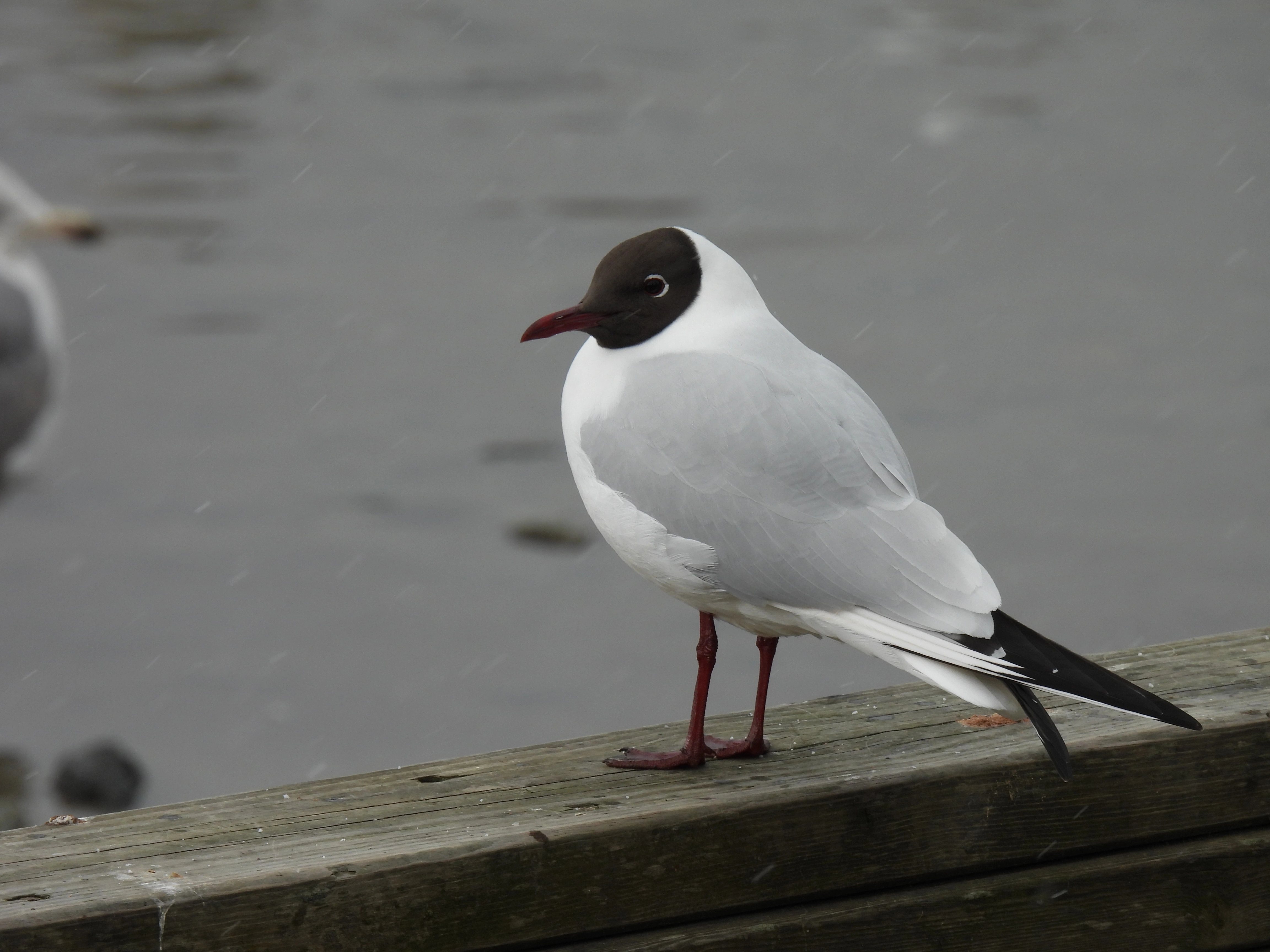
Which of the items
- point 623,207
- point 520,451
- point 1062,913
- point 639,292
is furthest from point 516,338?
point 1062,913

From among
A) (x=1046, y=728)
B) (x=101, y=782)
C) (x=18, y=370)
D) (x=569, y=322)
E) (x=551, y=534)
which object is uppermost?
(x=569, y=322)

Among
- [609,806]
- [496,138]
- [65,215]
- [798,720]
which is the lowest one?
[496,138]

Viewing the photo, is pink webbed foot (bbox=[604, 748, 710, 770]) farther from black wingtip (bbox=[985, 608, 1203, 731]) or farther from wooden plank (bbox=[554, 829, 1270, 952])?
black wingtip (bbox=[985, 608, 1203, 731])

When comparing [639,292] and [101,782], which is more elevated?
[639,292]

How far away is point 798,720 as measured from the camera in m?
2.47

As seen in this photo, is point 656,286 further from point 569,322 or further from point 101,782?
point 101,782

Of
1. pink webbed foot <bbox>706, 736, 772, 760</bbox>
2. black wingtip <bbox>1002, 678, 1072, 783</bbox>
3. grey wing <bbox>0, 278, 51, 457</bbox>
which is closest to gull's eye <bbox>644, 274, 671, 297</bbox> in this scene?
pink webbed foot <bbox>706, 736, 772, 760</bbox>

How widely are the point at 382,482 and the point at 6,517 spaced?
1.73m

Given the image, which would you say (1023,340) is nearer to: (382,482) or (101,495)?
(382,482)

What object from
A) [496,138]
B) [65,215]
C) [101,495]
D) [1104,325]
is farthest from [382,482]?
[496,138]

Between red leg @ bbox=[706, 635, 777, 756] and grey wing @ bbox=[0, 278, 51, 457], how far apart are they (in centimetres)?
554

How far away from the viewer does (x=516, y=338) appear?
9.92m

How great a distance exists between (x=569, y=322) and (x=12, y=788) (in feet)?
13.7

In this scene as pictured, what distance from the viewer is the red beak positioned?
2.48 m
